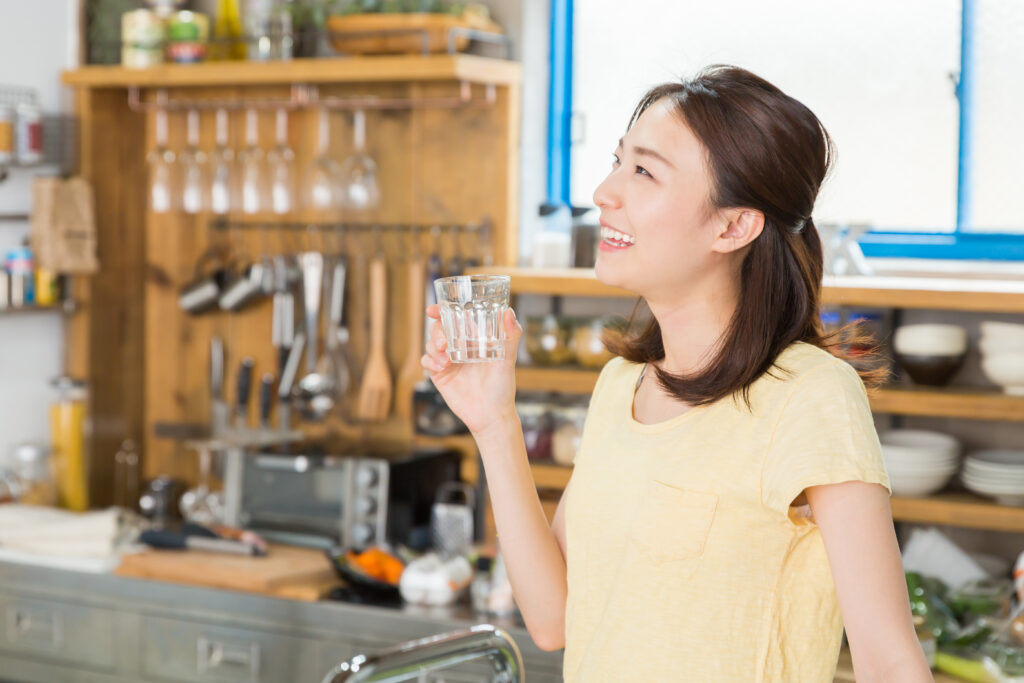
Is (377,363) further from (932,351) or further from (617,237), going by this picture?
(617,237)

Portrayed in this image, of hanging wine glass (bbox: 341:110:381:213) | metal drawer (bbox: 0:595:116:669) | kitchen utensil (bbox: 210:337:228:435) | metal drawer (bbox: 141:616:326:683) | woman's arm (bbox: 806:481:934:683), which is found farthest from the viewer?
kitchen utensil (bbox: 210:337:228:435)

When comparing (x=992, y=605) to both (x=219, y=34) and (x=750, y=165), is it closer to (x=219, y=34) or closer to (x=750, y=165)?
(x=750, y=165)

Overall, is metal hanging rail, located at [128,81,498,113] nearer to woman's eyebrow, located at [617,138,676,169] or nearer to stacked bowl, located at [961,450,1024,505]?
stacked bowl, located at [961,450,1024,505]

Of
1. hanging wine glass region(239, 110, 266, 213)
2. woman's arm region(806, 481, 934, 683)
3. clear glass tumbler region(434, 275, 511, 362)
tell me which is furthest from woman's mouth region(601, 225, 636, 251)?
hanging wine glass region(239, 110, 266, 213)

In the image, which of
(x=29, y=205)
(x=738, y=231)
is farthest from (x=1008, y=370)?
(x=29, y=205)

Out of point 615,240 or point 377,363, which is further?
point 377,363

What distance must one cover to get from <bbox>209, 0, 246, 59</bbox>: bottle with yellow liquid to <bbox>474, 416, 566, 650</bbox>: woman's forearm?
241 centimetres

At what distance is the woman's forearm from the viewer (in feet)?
4.62

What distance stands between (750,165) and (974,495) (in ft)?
5.30

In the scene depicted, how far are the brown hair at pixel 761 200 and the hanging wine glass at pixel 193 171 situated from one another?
2.29 meters

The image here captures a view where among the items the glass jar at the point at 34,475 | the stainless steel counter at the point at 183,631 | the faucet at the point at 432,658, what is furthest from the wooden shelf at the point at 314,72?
the faucet at the point at 432,658

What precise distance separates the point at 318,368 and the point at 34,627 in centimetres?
101

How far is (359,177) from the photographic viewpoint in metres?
3.34

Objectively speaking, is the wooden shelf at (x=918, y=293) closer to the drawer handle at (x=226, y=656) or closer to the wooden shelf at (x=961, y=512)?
the wooden shelf at (x=961, y=512)
